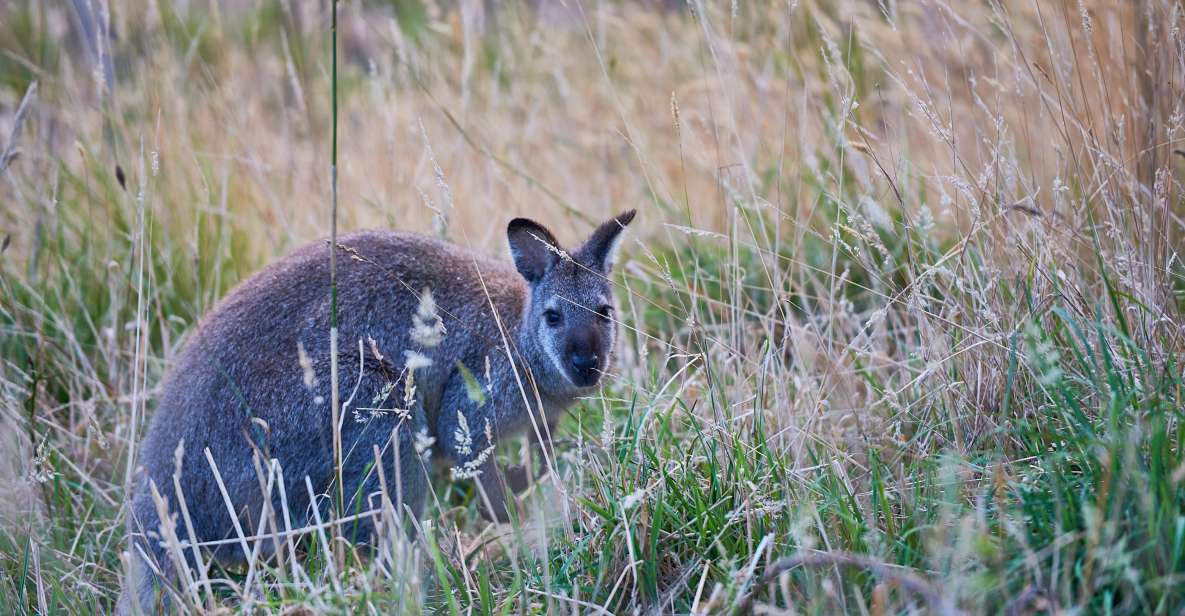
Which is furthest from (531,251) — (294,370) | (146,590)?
(146,590)

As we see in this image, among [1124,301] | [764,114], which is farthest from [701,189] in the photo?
[1124,301]

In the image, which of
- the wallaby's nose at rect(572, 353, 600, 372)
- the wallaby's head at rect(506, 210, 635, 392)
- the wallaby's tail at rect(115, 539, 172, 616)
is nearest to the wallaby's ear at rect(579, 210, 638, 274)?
the wallaby's head at rect(506, 210, 635, 392)

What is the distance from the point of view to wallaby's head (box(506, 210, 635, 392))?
455cm

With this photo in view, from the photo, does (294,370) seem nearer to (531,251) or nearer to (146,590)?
(146,590)

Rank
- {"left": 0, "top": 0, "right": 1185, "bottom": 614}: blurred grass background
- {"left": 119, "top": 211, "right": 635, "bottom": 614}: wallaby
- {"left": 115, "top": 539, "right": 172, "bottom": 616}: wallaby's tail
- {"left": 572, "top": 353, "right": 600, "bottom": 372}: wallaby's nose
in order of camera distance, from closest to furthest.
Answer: {"left": 0, "top": 0, "right": 1185, "bottom": 614}: blurred grass background, {"left": 115, "top": 539, "right": 172, "bottom": 616}: wallaby's tail, {"left": 119, "top": 211, "right": 635, "bottom": 614}: wallaby, {"left": 572, "top": 353, "right": 600, "bottom": 372}: wallaby's nose

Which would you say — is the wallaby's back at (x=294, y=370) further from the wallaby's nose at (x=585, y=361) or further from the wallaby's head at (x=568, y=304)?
the wallaby's nose at (x=585, y=361)

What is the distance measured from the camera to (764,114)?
608cm

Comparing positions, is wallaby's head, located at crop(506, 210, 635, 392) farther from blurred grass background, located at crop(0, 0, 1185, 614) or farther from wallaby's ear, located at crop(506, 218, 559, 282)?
blurred grass background, located at crop(0, 0, 1185, 614)

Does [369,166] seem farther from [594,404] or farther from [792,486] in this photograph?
[792,486]

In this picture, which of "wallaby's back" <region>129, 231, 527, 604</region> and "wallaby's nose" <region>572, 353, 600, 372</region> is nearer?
"wallaby's back" <region>129, 231, 527, 604</region>

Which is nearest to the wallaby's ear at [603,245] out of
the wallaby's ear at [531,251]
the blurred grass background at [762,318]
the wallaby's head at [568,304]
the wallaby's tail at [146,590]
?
the wallaby's head at [568,304]

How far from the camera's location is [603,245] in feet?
15.5

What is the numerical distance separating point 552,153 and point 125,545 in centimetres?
380

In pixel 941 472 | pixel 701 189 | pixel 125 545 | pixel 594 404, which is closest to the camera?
pixel 941 472
